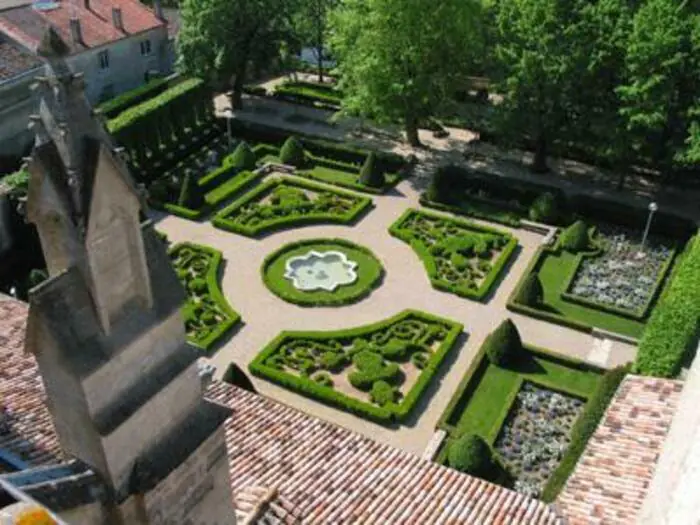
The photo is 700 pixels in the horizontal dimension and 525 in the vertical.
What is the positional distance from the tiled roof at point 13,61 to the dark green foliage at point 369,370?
2425 centimetres

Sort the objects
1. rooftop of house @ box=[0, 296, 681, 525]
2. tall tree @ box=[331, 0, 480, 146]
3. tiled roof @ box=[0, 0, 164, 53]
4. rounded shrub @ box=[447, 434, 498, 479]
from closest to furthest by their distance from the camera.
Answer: rooftop of house @ box=[0, 296, 681, 525] < rounded shrub @ box=[447, 434, 498, 479] < tall tree @ box=[331, 0, 480, 146] < tiled roof @ box=[0, 0, 164, 53]

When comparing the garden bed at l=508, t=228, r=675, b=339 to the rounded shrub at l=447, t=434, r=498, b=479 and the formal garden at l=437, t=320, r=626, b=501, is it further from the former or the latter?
the rounded shrub at l=447, t=434, r=498, b=479

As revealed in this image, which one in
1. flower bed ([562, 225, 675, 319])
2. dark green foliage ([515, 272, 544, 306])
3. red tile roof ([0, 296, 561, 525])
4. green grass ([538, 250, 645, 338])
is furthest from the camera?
flower bed ([562, 225, 675, 319])

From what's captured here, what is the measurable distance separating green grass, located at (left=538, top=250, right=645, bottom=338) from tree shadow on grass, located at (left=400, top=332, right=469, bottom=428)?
4.25m

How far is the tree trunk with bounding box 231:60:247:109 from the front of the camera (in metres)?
49.8

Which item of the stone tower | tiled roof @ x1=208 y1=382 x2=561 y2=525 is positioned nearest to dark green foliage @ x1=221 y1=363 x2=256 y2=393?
tiled roof @ x1=208 y1=382 x2=561 y2=525

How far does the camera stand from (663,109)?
3697 cm

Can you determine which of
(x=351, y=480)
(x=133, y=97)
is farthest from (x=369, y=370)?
(x=133, y=97)

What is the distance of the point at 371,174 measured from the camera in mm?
41844

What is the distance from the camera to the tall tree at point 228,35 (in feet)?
155

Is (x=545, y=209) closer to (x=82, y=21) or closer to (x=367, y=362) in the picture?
(x=367, y=362)

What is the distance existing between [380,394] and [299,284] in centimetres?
834

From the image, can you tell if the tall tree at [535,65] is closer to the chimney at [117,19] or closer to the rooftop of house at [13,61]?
the chimney at [117,19]

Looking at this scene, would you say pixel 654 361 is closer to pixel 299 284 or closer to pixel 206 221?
pixel 299 284
